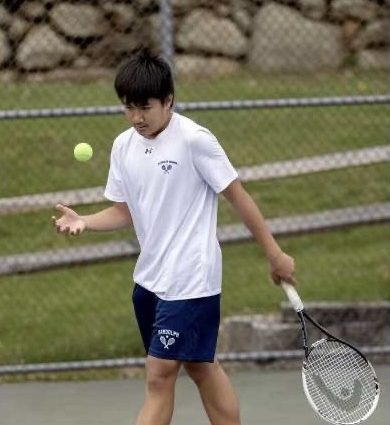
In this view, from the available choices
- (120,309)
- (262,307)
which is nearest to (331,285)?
(262,307)

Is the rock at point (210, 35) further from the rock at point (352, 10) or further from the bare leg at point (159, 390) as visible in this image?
the bare leg at point (159, 390)

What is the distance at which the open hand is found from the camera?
5613 millimetres

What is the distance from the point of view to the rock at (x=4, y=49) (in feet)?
31.9

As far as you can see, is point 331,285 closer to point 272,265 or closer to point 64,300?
point 64,300

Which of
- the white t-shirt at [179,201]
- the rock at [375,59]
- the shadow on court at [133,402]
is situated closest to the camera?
the white t-shirt at [179,201]


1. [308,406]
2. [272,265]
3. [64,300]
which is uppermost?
[272,265]

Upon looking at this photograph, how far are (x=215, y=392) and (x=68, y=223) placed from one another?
813mm

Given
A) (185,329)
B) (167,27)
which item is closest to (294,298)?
(185,329)

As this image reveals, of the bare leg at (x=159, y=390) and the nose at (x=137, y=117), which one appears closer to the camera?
the nose at (x=137, y=117)

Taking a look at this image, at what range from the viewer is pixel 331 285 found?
841 cm

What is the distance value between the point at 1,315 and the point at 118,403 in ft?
4.36

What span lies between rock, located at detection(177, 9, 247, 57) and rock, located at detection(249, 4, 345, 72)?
0.15m

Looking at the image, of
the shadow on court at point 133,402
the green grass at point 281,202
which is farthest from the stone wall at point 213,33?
the shadow on court at point 133,402

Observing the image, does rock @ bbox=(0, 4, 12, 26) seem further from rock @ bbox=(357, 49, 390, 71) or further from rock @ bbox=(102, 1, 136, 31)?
rock @ bbox=(357, 49, 390, 71)
